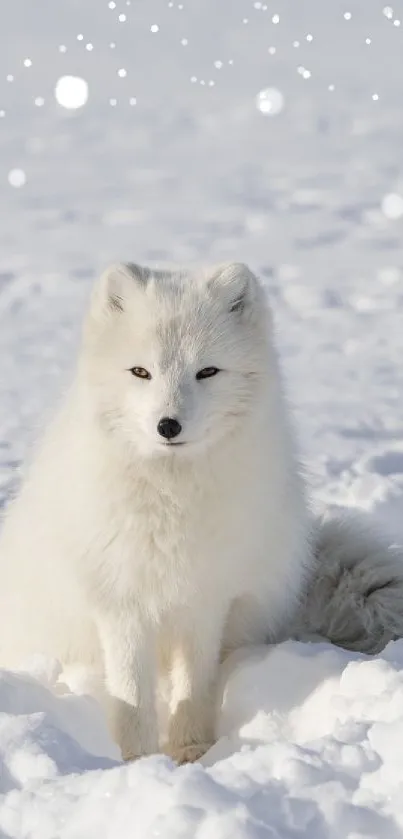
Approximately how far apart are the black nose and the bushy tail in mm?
1009

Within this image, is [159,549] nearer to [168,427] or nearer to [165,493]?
[165,493]

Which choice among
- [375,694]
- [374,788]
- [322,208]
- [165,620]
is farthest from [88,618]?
[322,208]

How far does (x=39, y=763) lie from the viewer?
2221mm

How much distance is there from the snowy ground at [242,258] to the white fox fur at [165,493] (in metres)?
0.20

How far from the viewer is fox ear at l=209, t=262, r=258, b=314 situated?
9.91 feet

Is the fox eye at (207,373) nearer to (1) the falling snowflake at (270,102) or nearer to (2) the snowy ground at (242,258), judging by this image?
(2) the snowy ground at (242,258)

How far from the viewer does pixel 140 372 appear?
285cm

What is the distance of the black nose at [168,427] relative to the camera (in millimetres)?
2707

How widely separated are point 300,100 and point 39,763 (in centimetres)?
1354

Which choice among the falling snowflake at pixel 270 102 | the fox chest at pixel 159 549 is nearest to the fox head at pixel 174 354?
the fox chest at pixel 159 549

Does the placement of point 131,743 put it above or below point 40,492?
below

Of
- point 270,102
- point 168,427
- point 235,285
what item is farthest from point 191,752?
point 270,102

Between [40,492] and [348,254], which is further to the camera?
[348,254]

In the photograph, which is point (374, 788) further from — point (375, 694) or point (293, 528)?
point (293, 528)
